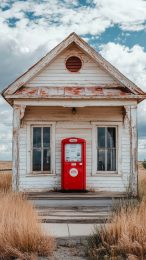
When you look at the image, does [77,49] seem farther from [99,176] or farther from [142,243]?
[142,243]

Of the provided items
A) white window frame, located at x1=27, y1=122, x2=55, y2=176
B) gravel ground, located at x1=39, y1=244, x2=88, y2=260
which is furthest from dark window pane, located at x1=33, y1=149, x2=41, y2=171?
gravel ground, located at x1=39, y1=244, x2=88, y2=260

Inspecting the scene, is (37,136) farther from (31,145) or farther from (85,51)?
(85,51)

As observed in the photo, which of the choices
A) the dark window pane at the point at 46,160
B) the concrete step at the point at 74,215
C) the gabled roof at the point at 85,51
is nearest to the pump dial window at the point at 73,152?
the dark window pane at the point at 46,160

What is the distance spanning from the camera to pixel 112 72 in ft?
48.4

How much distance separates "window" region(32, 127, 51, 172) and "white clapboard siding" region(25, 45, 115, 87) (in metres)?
1.51

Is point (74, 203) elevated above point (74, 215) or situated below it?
above

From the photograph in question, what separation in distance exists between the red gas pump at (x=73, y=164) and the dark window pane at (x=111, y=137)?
1.14 m

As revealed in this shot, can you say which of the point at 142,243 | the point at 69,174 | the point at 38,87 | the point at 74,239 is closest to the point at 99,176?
the point at 69,174

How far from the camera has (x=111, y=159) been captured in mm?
15492

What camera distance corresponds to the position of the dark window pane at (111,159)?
15.5 metres

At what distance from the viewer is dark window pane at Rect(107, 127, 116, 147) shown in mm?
15484

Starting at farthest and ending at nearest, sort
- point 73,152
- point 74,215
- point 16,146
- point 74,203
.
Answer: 1. point 73,152
2. point 16,146
3. point 74,203
4. point 74,215

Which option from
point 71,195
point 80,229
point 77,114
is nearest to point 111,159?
point 77,114

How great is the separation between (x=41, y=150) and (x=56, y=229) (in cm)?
501
